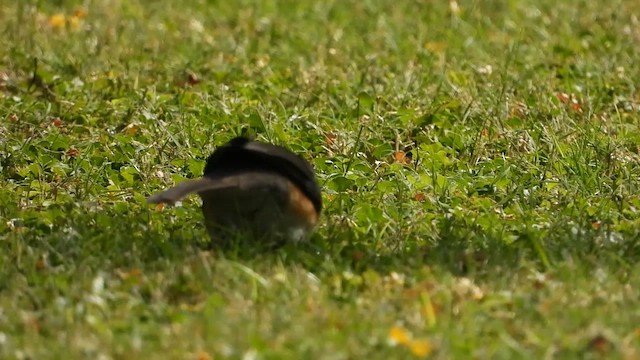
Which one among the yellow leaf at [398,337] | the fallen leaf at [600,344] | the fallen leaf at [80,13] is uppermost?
the fallen leaf at [600,344]

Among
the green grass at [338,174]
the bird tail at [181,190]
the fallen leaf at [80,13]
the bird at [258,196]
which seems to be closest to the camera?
the green grass at [338,174]

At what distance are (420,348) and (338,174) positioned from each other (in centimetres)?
224

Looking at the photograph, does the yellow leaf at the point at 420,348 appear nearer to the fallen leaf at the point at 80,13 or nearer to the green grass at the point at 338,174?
the green grass at the point at 338,174

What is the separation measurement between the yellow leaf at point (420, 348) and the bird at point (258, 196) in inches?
43.5

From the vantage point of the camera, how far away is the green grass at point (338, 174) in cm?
404

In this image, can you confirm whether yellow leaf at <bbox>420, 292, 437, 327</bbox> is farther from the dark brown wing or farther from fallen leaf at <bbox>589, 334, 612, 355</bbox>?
the dark brown wing

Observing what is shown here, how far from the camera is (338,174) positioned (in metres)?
5.94

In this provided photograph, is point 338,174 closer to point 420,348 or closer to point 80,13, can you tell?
point 420,348

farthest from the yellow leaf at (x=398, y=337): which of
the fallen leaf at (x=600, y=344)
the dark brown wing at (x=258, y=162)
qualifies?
the dark brown wing at (x=258, y=162)

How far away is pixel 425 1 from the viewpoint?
9195mm

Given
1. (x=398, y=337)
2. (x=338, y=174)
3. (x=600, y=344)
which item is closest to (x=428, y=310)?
(x=398, y=337)

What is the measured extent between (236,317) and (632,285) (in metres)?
1.38

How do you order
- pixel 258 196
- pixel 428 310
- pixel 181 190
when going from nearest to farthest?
pixel 428 310 < pixel 181 190 < pixel 258 196

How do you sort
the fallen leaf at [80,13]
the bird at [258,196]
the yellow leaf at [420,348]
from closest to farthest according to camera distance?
the yellow leaf at [420,348], the bird at [258,196], the fallen leaf at [80,13]
